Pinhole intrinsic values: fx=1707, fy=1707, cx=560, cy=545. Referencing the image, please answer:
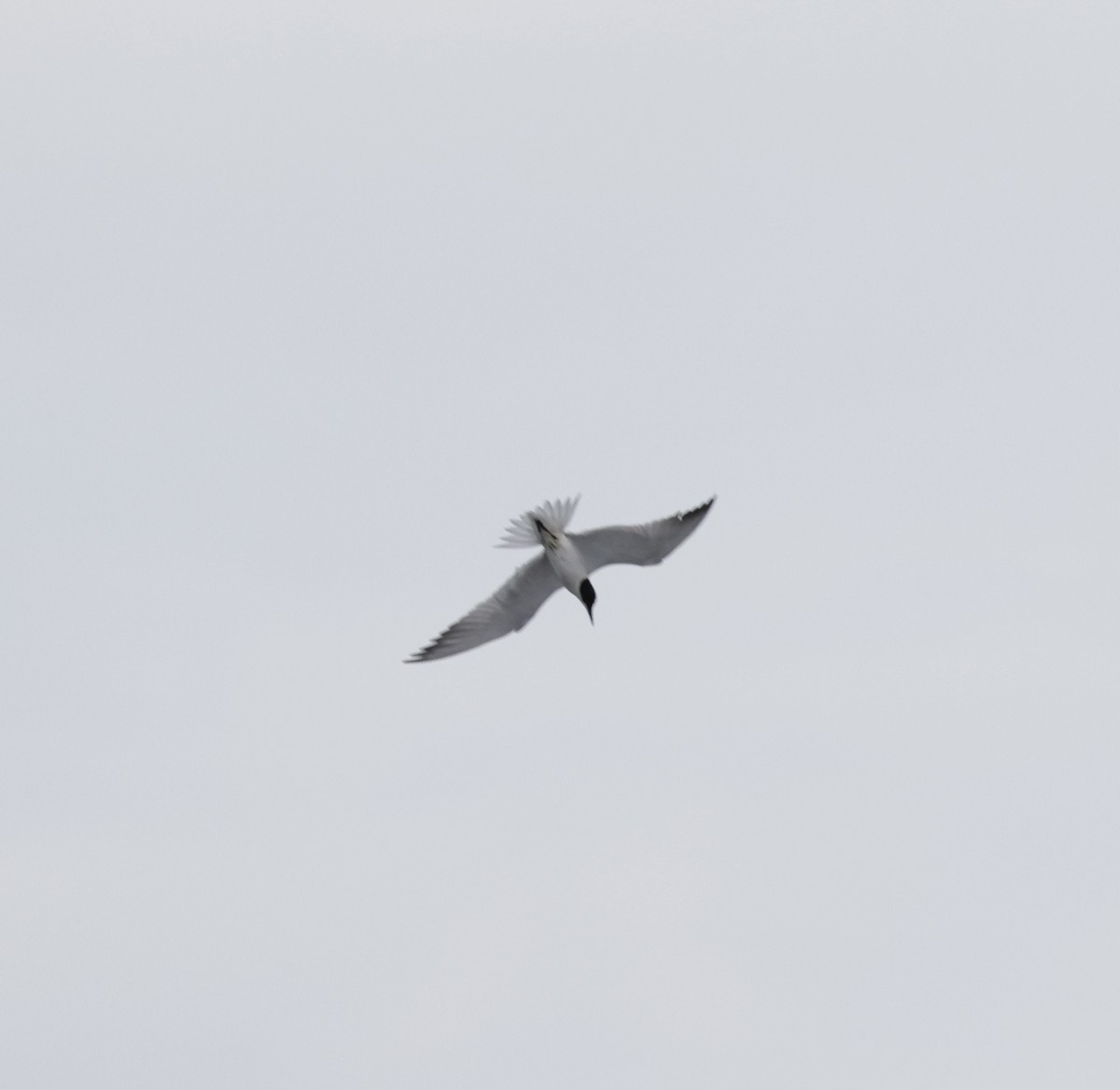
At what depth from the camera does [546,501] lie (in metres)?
28.7

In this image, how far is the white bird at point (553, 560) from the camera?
2883cm

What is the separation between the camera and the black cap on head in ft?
96.6

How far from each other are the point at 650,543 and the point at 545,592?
7.17 feet

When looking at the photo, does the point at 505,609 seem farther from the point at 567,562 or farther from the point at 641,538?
the point at 641,538

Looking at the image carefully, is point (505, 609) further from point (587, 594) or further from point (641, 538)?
point (641, 538)

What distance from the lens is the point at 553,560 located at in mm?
29062

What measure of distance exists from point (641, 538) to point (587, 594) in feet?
4.60

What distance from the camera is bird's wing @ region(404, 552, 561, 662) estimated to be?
29.5 meters

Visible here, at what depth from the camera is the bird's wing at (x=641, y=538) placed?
2884 centimetres

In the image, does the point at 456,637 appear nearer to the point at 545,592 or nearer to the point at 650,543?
the point at 545,592

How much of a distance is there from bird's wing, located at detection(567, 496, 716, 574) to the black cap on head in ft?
1.23

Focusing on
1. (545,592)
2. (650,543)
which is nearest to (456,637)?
(545,592)

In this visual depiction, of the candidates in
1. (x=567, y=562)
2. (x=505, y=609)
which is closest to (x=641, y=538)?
Result: (x=567, y=562)

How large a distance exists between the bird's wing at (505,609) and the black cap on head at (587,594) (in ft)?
1.67
